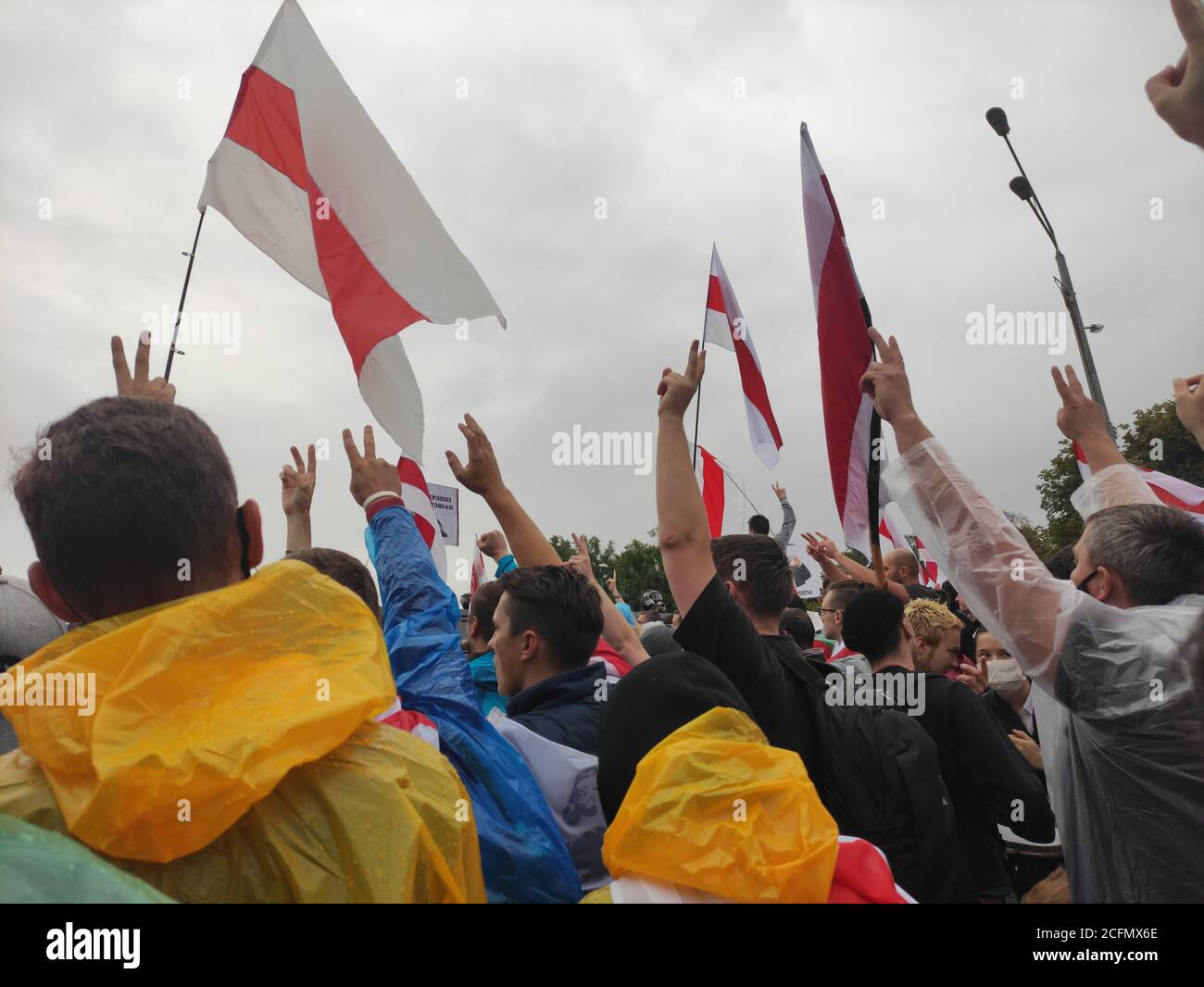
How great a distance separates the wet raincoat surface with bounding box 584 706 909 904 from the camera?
1253 mm

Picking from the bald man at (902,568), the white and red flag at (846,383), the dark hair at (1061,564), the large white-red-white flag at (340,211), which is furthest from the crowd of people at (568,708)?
the bald man at (902,568)

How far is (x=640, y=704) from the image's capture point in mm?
1648

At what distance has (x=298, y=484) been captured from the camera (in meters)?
3.85

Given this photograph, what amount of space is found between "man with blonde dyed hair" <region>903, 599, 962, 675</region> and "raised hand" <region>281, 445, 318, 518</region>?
9.58 ft

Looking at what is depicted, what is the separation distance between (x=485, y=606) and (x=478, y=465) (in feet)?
2.60

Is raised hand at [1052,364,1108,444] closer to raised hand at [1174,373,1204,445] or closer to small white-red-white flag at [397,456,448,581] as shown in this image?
raised hand at [1174,373,1204,445]

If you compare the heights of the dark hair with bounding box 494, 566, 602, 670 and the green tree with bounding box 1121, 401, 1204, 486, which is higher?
the green tree with bounding box 1121, 401, 1204, 486

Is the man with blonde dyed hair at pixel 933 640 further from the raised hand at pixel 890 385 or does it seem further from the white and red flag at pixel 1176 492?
the raised hand at pixel 890 385

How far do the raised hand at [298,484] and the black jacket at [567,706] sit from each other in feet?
4.80

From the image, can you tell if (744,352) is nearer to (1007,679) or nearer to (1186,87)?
(1007,679)

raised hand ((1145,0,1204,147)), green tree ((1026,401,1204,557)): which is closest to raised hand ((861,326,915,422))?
raised hand ((1145,0,1204,147))

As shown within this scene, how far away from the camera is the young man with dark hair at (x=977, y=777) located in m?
3.03
